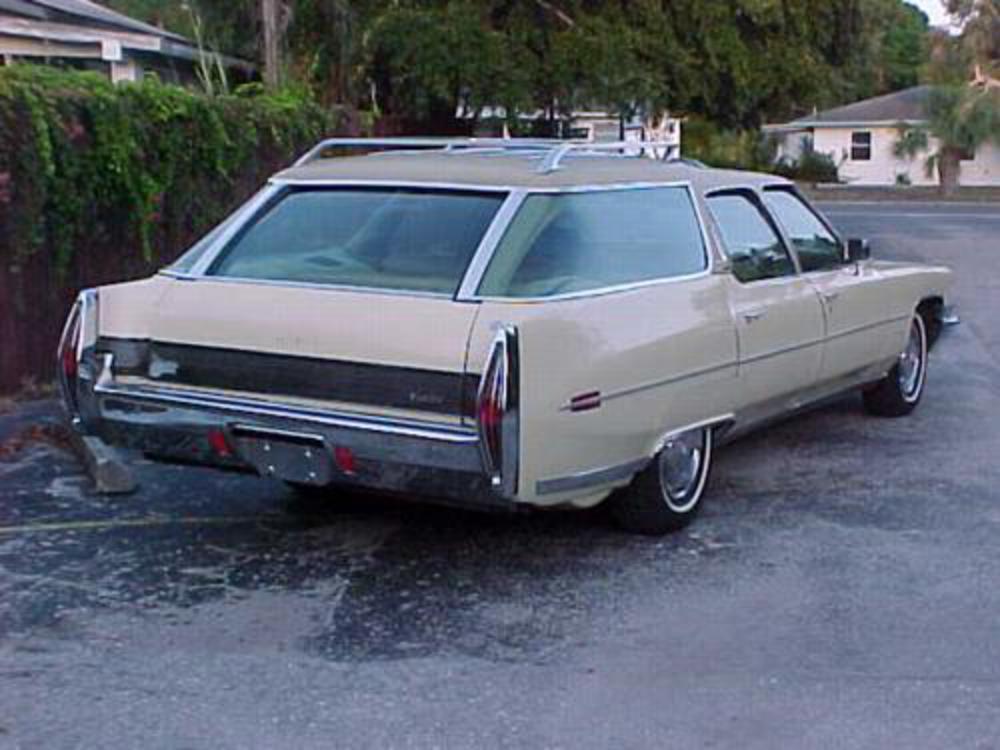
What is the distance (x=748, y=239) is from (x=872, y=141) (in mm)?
49080

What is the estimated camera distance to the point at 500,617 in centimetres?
527

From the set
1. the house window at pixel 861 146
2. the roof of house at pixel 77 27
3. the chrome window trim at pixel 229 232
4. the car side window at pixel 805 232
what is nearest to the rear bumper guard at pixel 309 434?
the chrome window trim at pixel 229 232

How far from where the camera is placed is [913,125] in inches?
2019

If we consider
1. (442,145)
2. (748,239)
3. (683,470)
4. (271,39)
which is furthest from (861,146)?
(683,470)

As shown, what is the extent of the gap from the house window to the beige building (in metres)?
37.6

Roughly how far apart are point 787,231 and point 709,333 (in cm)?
151

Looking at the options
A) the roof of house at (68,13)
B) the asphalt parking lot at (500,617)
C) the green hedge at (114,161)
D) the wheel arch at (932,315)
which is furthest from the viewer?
the roof of house at (68,13)

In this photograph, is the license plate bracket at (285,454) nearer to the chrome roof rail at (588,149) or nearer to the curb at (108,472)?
the curb at (108,472)

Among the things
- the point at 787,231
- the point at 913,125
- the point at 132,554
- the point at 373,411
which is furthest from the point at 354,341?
the point at 913,125

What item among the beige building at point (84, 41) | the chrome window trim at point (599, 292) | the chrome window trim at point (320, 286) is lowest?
the chrome window trim at point (599, 292)

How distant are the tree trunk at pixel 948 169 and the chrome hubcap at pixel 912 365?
37.7m

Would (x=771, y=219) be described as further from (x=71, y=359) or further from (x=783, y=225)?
(x=71, y=359)

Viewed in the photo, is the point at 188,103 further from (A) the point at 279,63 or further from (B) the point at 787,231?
(A) the point at 279,63

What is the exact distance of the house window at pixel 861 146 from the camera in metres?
53.8
